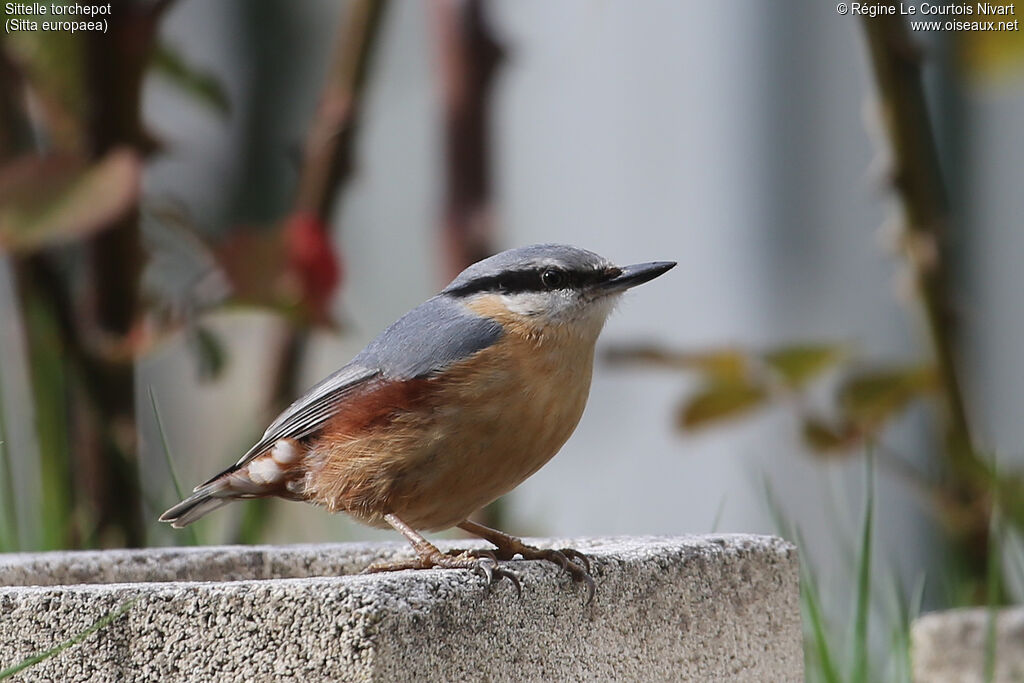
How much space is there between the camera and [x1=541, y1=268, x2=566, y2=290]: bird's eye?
2.20m

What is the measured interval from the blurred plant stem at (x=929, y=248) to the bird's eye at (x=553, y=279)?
1085mm

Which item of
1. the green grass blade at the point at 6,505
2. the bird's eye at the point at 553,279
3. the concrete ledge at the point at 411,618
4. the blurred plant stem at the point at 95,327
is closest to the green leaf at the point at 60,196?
the blurred plant stem at the point at 95,327

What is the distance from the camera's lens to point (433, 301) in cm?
224

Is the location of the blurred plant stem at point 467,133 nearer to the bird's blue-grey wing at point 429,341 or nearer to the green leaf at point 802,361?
the green leaf at point 802,361

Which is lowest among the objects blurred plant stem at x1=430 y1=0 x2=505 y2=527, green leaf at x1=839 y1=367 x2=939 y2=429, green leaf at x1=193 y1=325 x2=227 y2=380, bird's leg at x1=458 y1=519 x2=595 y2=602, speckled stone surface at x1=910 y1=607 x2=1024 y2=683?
speckled stone surface at x1=910 y1=607 x2=1024 y2=683

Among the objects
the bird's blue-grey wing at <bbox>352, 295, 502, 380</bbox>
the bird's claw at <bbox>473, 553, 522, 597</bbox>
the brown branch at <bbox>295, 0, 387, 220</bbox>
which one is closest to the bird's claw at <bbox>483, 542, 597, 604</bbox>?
the bird's claw at <bbox>473, 553, 522, 597</bbox>

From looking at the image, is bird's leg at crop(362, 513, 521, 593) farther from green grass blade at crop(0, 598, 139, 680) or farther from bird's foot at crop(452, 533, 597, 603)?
green grass blade at crop(0, 598, 139, 680)

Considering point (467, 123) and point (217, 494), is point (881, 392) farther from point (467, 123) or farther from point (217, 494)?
point (217, 494)

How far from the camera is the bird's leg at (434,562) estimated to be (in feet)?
5.17

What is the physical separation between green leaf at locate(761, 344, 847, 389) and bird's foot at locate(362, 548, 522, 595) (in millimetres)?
1161

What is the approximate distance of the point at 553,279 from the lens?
2205 mm

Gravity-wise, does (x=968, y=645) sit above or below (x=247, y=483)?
below

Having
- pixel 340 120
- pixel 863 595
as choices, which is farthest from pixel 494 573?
pixel 340 120

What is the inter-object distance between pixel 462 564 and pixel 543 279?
0.66 meters
